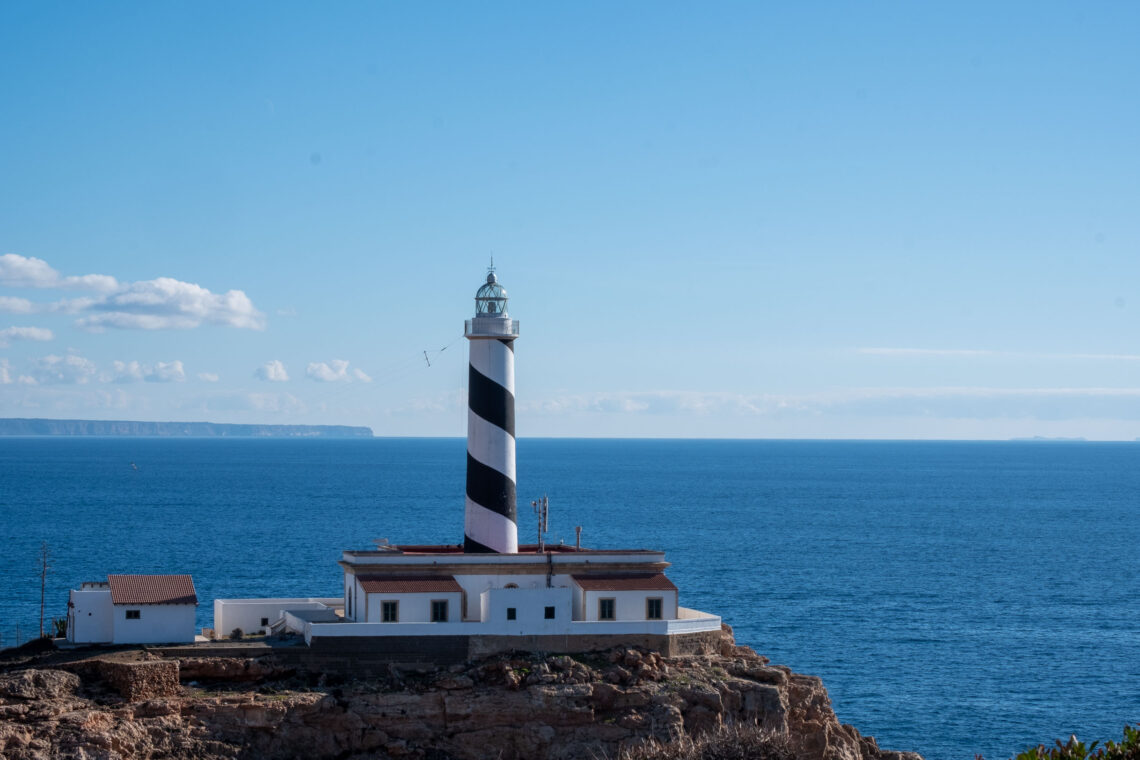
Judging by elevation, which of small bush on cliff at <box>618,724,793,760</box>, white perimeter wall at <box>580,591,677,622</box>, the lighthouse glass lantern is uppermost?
the lighthouse glass lantern

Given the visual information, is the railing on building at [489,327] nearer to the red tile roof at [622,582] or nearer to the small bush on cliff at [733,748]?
the red tile roof at [622,582]

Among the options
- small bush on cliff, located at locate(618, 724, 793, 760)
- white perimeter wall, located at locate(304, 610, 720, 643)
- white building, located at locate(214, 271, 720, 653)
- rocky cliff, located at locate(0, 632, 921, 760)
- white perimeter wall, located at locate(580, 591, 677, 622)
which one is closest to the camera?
small bush on cliff, located at locate(618, 724, 793, 760)

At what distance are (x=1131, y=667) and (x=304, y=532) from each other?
6230 cm

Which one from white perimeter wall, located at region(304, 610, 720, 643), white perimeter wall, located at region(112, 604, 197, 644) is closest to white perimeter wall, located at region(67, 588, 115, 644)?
white perimeter wall, located at region(112, 604, 197, 644)

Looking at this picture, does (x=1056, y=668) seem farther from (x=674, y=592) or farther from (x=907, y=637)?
(x=674, y=592)

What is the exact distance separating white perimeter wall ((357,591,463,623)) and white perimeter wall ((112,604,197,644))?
4.97 meters

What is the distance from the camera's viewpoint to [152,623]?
122 feet

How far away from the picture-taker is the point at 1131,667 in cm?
5516

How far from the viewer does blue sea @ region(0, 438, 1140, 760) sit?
50406 mm

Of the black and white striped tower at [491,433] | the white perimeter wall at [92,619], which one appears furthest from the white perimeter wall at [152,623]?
the black and white striped tower at [491,433]

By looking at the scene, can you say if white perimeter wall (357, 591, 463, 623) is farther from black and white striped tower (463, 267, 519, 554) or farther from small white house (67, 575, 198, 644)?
small white house (67, 575, 198, 644)

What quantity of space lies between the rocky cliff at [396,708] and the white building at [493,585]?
1.32 meters

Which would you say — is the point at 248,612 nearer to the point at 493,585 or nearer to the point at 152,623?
the point at 152,623

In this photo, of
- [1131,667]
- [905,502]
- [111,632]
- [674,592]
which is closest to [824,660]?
[1131,667]
